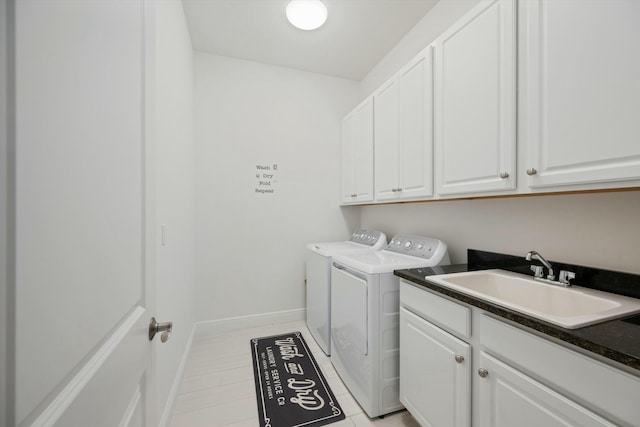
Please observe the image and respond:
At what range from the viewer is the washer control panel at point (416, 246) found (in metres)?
1.82

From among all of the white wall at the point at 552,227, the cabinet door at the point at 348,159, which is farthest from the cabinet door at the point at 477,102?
the cabinet door at the point at 348,159

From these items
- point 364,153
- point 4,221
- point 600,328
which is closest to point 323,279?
point 364,153

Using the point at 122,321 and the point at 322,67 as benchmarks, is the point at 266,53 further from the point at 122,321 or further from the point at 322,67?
the point at 122,321

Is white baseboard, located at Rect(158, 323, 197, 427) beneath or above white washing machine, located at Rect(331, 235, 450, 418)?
beneath

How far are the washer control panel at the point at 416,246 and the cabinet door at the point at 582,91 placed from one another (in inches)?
31.9

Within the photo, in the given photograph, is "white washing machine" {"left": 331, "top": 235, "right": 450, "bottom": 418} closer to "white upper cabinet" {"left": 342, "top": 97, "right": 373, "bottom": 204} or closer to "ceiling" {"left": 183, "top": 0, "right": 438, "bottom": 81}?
"white upper cabinet" {"left": 342, "top": 97, "right": 373, "bottom": 204}

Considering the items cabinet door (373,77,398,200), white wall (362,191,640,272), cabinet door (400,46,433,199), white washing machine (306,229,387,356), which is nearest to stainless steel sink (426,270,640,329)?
white wall (362,191,640,272)

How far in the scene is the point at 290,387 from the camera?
1.84 m

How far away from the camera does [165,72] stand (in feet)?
4.98

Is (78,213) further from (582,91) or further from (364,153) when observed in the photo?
(364,153)

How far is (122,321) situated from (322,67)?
3025 mm

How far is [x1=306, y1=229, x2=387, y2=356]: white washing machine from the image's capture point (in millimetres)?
2213

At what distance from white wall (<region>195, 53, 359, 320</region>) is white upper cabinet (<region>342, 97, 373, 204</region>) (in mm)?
245

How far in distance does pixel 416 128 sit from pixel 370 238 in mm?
1191
